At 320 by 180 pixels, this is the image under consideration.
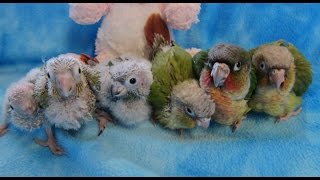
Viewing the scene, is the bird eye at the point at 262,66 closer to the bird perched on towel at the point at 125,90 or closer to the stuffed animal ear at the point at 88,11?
the bird perched on towel at the point at 125,90

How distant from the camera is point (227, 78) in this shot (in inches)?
42.0

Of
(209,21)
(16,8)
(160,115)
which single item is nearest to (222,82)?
(160,115)

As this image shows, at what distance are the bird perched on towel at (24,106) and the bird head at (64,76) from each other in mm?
51

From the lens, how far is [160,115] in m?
1.13

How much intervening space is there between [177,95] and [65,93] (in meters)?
0.26

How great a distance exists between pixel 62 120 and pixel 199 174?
13.1 inches

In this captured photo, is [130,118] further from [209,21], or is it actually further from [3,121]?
[209,21]

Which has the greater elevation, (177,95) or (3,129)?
(177,95)

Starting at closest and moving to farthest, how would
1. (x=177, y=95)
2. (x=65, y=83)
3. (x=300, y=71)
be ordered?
(x=65, y=83) < (x=177, y=95) < (x=300, y=71)

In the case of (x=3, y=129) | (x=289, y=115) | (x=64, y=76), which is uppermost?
(x=64, y=76)

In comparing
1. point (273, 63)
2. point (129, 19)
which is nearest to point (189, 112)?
point (273, 63)

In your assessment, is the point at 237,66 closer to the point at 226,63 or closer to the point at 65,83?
the point at 226,63

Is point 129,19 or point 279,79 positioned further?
point 129,19

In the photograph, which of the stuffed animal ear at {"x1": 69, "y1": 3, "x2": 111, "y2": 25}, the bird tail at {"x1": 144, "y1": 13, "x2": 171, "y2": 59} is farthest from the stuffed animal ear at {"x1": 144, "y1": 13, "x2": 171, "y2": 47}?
→ the stuffed animal ear at {"x1": 69, "y1": 3, "x2": 111, "y2": 25}
